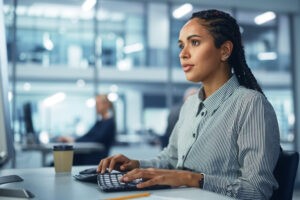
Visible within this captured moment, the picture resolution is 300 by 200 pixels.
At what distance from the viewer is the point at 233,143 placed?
53.1 inches

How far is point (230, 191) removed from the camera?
1221 mm

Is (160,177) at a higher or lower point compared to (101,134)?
higher

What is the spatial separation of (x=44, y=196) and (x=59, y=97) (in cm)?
520

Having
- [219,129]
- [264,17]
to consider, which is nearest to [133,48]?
[264,17]

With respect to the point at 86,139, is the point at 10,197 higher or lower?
higher

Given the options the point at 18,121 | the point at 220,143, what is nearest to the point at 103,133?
the point at 18,121

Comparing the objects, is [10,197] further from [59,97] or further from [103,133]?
[59,97]

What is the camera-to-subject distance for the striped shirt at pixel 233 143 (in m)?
1.22

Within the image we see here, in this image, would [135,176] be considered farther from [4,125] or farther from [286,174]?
[286,174]

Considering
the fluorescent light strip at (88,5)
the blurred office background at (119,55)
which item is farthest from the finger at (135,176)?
the fluorescent light strip at (88,5)

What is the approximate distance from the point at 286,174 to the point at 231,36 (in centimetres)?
56

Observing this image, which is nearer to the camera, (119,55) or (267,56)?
(119,55)

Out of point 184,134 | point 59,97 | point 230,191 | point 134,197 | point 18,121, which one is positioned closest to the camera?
point 134,197

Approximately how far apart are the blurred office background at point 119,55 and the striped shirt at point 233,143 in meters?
4.05
